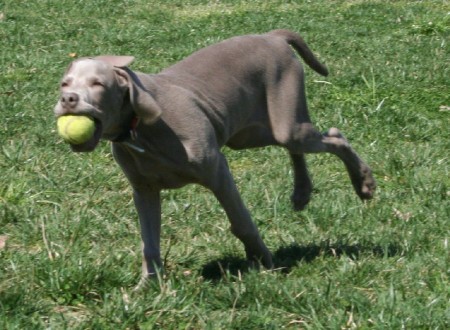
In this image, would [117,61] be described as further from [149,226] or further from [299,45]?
[299,45]

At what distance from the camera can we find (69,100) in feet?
12.6

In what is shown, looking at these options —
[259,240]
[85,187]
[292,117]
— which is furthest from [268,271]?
[85,187]

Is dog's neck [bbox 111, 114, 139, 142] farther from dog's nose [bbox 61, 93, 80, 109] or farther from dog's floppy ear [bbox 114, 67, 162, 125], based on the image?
dog's nose [bbox 61, 93, 80, 109]

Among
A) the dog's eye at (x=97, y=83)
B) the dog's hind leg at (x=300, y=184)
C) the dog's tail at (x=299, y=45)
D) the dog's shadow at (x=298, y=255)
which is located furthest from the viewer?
the dog's hind leg at (x=300, y=184)

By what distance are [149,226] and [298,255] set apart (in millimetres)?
764

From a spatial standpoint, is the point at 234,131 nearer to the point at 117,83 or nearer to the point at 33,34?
the point at 117,83

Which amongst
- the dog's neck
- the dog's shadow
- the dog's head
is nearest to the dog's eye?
the dog's head

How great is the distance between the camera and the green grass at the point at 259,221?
412cm

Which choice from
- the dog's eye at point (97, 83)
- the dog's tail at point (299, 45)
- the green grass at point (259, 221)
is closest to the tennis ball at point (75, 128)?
the dog's eye at point (97, 83)

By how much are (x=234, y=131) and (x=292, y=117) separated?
349 mm

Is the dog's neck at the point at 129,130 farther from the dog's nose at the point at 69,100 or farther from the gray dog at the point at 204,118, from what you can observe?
the dog's nose at the point at 69,100

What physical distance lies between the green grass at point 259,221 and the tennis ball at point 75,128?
682 millimetres

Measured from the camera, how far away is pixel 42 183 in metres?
5.92

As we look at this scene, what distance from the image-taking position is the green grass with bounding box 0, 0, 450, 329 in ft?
13.5
